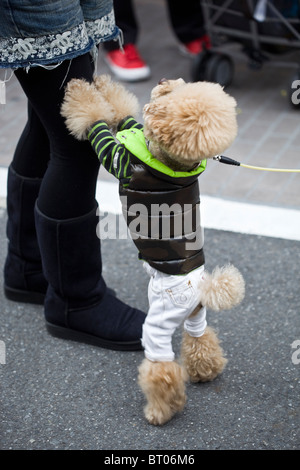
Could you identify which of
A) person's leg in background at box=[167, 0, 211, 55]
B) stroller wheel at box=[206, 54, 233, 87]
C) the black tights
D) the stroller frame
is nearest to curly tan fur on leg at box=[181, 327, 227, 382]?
the black tights

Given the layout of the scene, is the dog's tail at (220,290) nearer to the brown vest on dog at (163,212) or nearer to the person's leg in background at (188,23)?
the brown vest on dog at (163,212)

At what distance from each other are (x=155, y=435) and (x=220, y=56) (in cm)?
299

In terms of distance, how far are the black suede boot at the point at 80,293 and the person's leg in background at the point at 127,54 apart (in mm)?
2590

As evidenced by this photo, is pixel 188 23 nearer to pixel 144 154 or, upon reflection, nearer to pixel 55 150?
pixel 55 150

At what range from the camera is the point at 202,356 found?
2152mm

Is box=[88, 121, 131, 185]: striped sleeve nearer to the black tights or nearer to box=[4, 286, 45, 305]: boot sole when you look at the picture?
the black tights

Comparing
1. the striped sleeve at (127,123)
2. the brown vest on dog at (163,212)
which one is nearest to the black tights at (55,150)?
the striped sleeve at (127,123)

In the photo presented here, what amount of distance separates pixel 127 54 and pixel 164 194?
306cm

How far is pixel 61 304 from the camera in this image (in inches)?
94.6

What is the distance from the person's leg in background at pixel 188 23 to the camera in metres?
4.93

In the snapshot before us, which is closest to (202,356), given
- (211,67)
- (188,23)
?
(211,67)

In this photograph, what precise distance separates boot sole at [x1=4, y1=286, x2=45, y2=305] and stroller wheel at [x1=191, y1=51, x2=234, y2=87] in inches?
90.3

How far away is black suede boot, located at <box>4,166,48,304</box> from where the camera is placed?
247 centimetres
